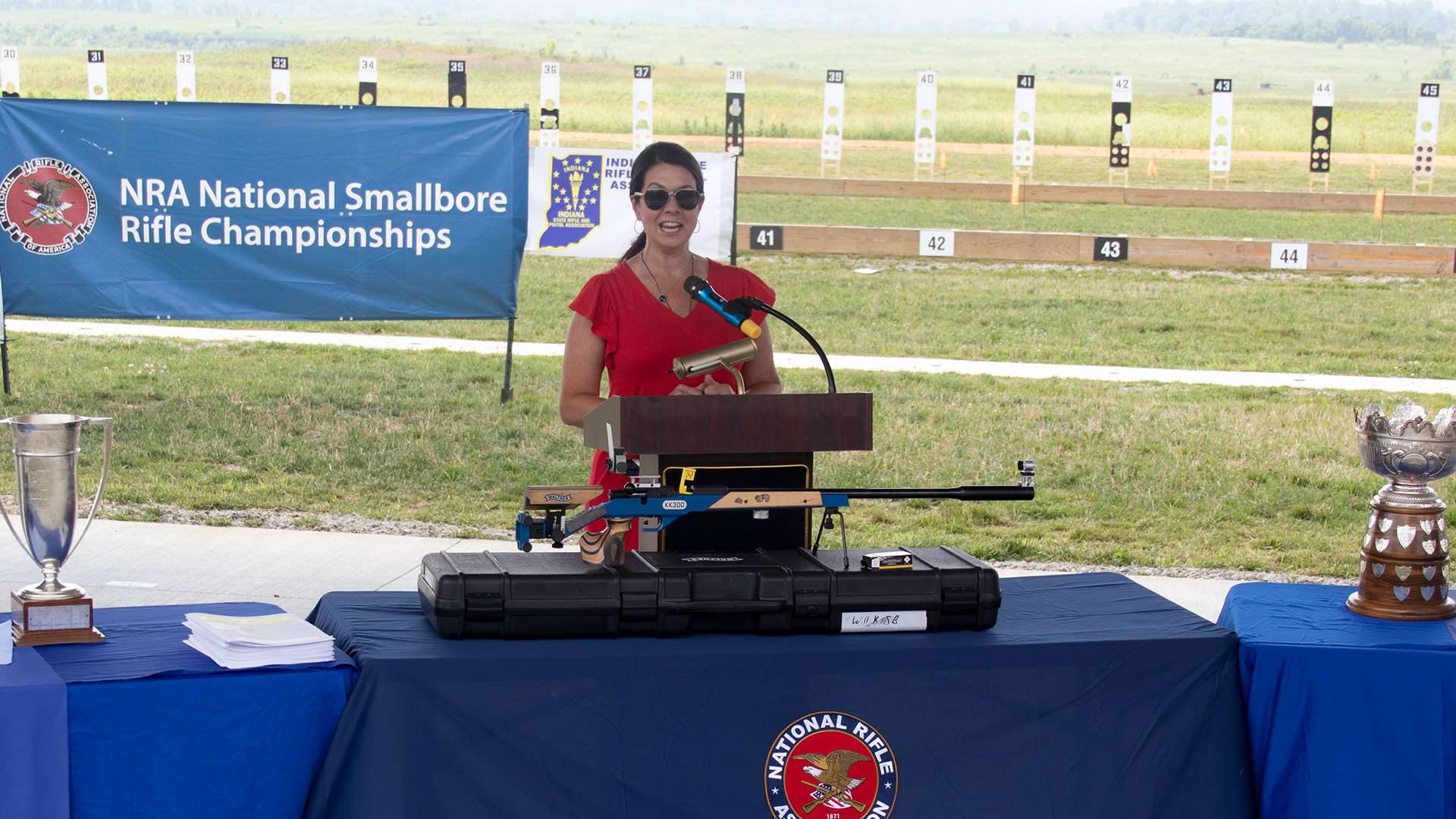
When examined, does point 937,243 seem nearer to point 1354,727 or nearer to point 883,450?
point 883,450

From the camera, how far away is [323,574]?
Result: 6414 millimetres

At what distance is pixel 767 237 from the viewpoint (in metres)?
18.6

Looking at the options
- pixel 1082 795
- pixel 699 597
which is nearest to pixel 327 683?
pixel 699 597

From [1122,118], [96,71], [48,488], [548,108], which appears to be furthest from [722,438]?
[96,71]

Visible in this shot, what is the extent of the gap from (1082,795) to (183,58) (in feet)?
99.6

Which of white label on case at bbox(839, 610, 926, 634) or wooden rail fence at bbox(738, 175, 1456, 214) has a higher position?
wooden rail fence at bbox(738, 175, 1456, 214)

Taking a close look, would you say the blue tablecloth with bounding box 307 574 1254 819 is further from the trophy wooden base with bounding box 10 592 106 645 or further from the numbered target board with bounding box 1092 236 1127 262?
the numbered target board with bounding box 1092 236 1127 262

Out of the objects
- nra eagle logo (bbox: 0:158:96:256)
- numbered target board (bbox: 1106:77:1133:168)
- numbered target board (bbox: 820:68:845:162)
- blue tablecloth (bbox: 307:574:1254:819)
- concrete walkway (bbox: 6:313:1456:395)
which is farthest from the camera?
numbered target board (bbox: 820:68:845:162)

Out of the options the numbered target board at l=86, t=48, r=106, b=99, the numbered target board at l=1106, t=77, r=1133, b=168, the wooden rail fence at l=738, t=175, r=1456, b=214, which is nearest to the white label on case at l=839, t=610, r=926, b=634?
the wooden rail fence at l=738, t=175, r=1456, b=214

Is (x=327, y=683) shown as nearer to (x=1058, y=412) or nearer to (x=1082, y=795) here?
(x=1082, y=795)

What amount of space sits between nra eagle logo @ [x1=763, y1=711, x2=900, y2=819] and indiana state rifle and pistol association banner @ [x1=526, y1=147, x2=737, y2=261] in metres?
8.40

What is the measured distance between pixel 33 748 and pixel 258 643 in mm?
430

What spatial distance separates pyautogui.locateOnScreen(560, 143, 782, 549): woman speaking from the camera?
3.97 metres

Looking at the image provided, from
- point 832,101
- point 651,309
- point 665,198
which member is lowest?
point 651,309
